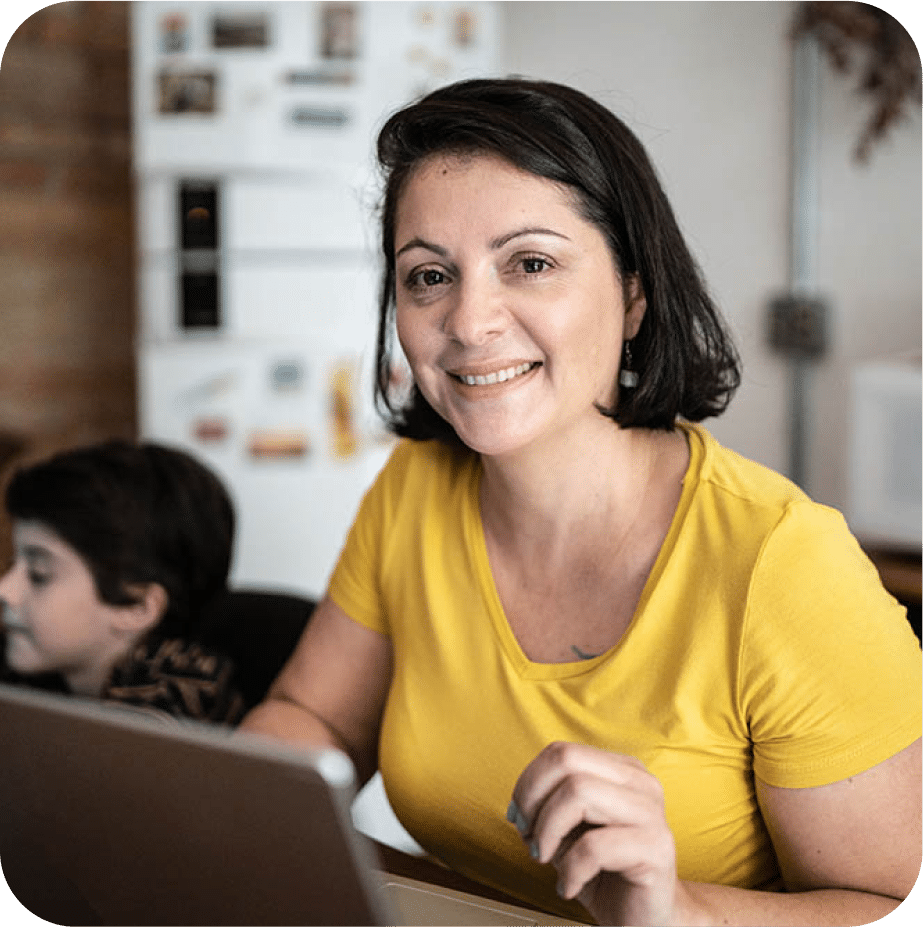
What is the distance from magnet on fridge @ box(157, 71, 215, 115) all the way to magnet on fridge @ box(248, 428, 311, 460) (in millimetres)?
826

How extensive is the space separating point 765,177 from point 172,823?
10.6 feet

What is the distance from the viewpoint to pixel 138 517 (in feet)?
5.51

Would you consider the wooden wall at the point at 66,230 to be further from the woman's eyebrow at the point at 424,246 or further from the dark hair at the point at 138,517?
the woman's eyebrow at the point at 424,246

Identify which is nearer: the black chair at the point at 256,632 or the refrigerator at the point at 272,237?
the black chair at the point at 256,632

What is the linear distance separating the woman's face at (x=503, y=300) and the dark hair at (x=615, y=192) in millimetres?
17

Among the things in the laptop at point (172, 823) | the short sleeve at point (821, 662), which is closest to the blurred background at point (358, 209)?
the short sleeve at point (821, 662)

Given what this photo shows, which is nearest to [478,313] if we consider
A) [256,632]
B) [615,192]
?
[615,192]

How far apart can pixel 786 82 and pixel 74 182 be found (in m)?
2.12

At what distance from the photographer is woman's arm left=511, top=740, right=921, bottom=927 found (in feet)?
2.58

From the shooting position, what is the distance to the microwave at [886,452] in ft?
8.92

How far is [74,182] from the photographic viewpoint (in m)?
3.82

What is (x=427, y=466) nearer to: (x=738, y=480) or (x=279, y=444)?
(x=738, y=480)

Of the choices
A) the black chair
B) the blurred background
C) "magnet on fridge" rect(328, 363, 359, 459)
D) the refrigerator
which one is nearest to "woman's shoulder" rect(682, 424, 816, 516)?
the black chair

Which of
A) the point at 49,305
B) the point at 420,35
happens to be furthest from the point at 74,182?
the point at 420,35
